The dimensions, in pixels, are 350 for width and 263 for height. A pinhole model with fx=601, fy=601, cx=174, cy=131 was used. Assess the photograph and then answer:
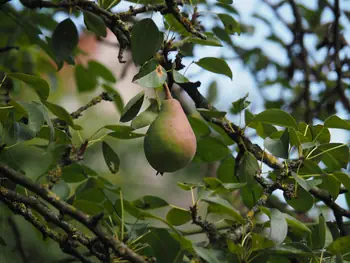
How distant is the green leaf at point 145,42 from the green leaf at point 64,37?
28 centimetres

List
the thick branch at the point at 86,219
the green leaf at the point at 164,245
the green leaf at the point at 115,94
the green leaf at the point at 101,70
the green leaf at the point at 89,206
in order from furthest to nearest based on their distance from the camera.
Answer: the green leaf at the point at 101,70 → the green leaf at the point at 115,94 → the green leaf at the point at 89,206 → the green leaf at the point at 164,245 → the thick branch at the point at 86,219

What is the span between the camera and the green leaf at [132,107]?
1084 mm

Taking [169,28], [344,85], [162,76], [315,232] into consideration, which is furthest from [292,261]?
[344,85]

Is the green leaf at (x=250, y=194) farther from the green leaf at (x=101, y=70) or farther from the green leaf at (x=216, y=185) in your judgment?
the green leaf at (x=101, y=70)

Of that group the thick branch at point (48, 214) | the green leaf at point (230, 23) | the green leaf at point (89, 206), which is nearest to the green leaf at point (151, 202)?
the green leaf at point (89, 206)

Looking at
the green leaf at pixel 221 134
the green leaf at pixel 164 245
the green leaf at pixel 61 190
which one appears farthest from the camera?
the green leaf at pixel 221 134

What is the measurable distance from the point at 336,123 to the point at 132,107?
403 millimetres

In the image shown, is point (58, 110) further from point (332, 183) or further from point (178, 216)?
point (332, 183)

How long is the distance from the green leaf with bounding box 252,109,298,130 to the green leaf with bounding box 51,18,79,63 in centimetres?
45

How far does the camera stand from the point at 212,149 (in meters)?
1.39

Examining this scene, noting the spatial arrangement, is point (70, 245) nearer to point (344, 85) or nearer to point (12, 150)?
point (12, 150)

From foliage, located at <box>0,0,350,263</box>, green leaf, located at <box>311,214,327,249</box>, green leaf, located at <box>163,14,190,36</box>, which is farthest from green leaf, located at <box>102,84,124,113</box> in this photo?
green leaf, located at <box>311,214,327,249</box>

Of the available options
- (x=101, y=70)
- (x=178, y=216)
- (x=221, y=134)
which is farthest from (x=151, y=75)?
(x=101, y=70)

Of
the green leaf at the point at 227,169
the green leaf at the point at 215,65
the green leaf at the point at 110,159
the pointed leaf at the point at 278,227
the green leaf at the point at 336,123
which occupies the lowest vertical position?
the green leaf at the point at 227,169
